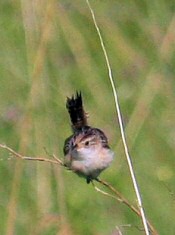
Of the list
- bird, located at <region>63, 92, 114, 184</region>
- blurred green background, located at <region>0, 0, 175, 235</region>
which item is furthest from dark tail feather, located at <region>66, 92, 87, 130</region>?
blurred green background, located at <region>0, 0, 175, 235</region>

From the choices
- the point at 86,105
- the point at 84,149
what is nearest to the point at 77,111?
the point at 84,149

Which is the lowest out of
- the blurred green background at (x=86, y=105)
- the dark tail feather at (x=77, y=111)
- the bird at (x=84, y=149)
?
the bird at (x=84, y=149)

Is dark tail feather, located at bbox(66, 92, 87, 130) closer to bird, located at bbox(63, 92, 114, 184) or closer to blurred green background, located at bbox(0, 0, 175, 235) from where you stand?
bird, located at bbox(63, 92, 114, 184)

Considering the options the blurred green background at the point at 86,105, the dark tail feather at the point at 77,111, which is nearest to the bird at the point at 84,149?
the dark tail feather at the point at 77,111

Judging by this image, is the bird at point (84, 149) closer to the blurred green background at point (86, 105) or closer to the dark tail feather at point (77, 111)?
the dark tail feather at point (77, 111)

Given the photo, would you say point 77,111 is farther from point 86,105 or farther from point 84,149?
point 86,105

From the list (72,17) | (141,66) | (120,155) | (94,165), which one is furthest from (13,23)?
(94,165)

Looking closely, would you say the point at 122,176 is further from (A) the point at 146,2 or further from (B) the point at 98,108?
(A) the point at 146,2

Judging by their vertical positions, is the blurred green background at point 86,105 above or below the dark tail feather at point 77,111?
above
